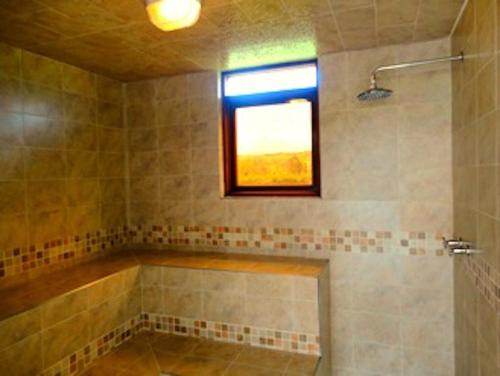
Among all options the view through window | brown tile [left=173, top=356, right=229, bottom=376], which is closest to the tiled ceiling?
the view through window

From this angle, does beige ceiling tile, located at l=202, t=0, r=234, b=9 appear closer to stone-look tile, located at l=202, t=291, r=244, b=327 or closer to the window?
the window

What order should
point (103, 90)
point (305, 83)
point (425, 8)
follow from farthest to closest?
→ point (103, 90), point (305, 83), point (425, 8)

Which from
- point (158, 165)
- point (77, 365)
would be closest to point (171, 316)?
point (77, 365)

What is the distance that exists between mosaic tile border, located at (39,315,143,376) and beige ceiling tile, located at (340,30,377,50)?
2.10 metres

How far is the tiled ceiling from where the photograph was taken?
1539mm

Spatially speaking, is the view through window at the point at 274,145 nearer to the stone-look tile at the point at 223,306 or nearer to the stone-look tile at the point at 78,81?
the stone-look tile at the point at 223,306

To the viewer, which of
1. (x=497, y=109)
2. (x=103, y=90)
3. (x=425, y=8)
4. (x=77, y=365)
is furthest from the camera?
(x=103, y=90)

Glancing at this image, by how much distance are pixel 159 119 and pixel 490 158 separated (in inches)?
84.5

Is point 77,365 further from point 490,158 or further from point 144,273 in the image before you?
point 490,158

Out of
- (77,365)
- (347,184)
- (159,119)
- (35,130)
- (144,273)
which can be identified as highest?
(159,119)

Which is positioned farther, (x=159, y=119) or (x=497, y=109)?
(x=159, y=119)

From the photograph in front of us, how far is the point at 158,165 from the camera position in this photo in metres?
2.66

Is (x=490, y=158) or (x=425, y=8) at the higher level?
(x=425, y=8)

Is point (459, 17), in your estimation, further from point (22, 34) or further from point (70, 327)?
point (70, 327)
